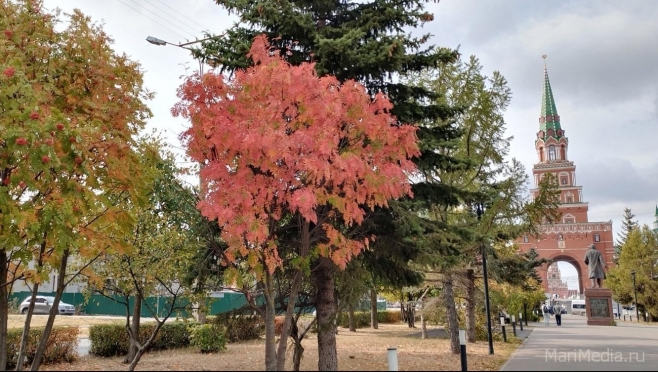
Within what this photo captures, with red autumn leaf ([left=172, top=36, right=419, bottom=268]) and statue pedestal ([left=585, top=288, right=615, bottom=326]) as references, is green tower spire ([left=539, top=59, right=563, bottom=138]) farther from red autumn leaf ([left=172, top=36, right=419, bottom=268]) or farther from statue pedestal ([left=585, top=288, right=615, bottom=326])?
red autumn leaf ([left=172, top=36, right=419, bottom=268])

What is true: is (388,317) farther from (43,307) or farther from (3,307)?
(3,307)

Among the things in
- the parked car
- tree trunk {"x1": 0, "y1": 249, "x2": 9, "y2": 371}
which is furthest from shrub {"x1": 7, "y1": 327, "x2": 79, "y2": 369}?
the parked car

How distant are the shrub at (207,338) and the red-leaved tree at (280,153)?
825cm

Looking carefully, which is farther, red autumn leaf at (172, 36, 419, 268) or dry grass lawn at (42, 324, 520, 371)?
dry grass lawn at (42, 324, 520, 371)

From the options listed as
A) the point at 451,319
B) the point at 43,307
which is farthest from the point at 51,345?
the point at 43,307

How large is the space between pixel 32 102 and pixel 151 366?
8.09 metres

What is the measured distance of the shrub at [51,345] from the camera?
12.6m

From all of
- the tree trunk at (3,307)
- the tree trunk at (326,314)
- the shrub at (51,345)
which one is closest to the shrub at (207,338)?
the shrub at (51,345)

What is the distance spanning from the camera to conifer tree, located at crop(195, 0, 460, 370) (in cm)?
993

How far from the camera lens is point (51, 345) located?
43.4 feet

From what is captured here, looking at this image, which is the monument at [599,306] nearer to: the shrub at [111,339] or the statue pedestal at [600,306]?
the statue pedestal at [600,306]

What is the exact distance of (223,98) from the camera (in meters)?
8.36

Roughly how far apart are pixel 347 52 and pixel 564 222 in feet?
267

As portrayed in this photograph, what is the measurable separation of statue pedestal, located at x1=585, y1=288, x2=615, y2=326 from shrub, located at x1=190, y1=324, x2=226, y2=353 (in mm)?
26951
